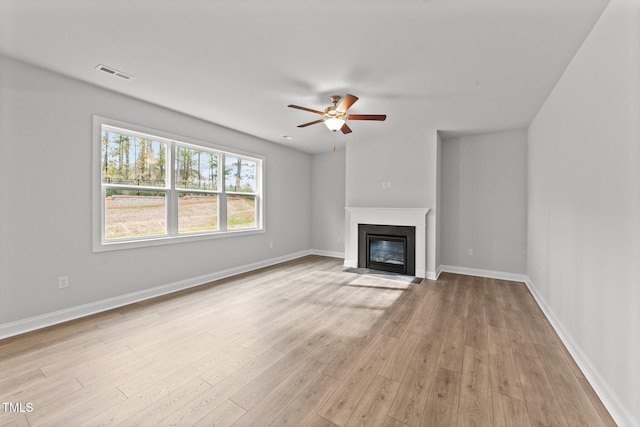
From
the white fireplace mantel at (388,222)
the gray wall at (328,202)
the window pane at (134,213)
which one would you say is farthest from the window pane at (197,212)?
the gray wall at (328,202)

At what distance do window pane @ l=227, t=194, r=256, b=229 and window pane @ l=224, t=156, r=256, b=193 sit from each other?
6.4 inches

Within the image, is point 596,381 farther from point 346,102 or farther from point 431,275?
point 346,102

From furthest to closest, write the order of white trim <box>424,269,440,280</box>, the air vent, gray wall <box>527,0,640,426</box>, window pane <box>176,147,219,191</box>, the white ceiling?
white trim <box>424,269,440,280</box> < window pane <box>176,147,219,191</box> < the air vent < the white ceiling < gray wall <box>527,0,640,426</box>

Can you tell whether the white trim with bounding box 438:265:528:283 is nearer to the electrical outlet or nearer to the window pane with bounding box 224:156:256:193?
the window pane with bounding box 224:156:256:193

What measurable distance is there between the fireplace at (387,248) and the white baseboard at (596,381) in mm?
2103

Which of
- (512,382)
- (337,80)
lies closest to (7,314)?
(337,80)

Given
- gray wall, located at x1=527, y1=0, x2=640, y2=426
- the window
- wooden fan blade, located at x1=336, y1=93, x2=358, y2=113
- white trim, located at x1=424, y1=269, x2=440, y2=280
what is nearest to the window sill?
the window

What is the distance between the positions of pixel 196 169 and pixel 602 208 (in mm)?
4643

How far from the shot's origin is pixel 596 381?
69.6 inches

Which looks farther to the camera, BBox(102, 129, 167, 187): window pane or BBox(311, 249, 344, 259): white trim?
BBox(311, 249, 344, 259): white trim

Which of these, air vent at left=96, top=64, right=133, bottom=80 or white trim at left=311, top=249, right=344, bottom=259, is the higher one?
air vent at left=96, top=64, right=133, bottom=80

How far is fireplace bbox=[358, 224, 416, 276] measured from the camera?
4.64m

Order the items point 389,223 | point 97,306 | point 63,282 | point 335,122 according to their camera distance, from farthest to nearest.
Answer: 1. point 389,223
2. point 335,122
3. point 97,306
4. point 63,282

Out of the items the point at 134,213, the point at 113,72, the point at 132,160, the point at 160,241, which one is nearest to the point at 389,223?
the point at 160,241
